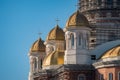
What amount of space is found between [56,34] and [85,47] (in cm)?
1138

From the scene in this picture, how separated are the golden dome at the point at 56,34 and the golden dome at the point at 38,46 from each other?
440 centimetres

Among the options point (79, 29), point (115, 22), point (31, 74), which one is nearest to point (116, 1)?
point (115, 22)

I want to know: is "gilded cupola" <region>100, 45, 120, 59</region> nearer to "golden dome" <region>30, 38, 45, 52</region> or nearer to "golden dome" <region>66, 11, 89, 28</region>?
"golden dome" <region>66, 11, 89, 28</region>

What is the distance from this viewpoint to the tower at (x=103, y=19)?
2606 inches

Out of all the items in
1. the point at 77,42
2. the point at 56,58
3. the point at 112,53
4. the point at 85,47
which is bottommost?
the point at 56,58

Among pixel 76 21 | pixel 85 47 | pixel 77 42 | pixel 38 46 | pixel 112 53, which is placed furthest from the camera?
pixel 38 46

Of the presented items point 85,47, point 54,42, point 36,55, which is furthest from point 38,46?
point 85,47

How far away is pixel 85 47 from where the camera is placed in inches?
2323

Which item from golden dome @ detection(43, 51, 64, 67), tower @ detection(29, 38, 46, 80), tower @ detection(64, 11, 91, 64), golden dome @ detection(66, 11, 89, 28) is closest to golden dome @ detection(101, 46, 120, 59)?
tower @ detection(64, 11, 91, 64)

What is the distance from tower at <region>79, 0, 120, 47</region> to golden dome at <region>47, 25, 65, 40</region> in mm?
4137

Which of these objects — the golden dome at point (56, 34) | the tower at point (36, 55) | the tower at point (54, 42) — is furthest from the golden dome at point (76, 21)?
the tower at point (36, 55)

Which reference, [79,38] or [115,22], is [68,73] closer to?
[79,38]

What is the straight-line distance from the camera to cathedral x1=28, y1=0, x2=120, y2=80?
5597cm

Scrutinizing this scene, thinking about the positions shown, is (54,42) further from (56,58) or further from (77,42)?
(77,42)
